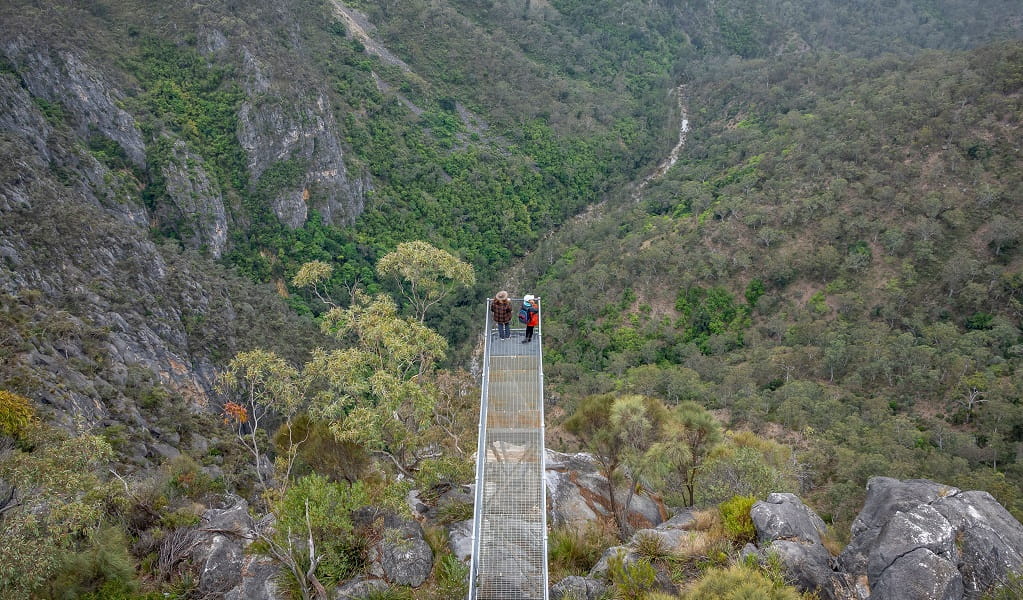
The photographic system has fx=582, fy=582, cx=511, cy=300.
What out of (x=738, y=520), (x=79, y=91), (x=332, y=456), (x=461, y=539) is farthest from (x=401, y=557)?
(x=79, y=91)

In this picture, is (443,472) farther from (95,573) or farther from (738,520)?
(95,573)

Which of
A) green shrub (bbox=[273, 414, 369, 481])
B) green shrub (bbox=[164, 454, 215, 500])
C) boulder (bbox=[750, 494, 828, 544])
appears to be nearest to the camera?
boulder (bbox=[750, 494, 828, 544])

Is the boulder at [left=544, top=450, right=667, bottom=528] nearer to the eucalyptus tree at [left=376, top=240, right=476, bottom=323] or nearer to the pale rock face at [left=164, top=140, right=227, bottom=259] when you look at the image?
the eucalyptus tree at [left=376, top=240, right=476, bottom=323]

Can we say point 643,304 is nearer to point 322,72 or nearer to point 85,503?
point 85,503

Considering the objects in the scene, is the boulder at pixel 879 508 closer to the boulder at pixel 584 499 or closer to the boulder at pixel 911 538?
the boulder at pixel 911 538

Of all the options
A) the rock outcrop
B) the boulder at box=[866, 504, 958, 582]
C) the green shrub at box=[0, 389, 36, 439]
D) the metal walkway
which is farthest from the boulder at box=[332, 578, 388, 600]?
the boulder at box=[866, 504, 958, 582]
